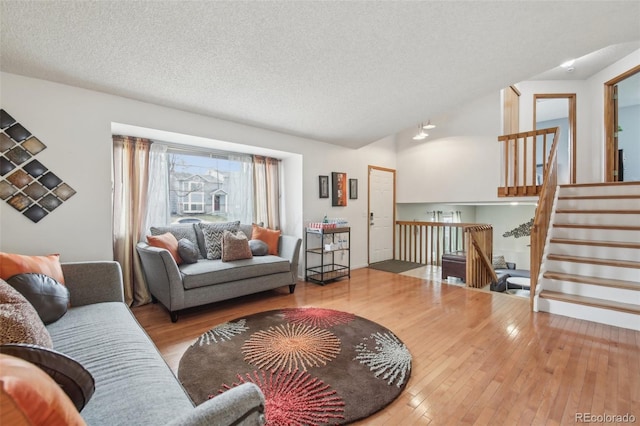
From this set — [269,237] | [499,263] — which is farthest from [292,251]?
[499,263]

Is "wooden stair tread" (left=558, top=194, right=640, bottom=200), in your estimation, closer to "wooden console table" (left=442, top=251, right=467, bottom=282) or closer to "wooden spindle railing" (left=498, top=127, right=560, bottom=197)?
"wooden spindle railing" (left=498, top=127, right=560, bottom=197)

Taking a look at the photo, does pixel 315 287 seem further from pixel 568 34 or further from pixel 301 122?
pixel 568 34

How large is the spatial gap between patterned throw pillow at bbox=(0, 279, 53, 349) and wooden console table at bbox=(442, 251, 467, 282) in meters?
4.69

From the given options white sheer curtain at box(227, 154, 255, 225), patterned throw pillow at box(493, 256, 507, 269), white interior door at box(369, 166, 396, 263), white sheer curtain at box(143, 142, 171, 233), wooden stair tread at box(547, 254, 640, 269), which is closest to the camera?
wooden stair tread at box(547, 254, 640, 269)

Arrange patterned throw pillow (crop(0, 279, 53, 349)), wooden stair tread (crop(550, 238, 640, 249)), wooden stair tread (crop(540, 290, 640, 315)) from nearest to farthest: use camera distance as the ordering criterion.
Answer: patterned throw pillow (crop(0, 279, 53, 349)), wooden stair tread (crop(540, 290, 640, 315)), wooden stair tread (crop(550, 238, 640, 249))

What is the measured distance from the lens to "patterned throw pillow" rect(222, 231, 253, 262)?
3330 millimetres

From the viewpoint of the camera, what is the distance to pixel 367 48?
2.29 m

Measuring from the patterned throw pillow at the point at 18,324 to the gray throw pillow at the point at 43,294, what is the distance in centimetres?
37

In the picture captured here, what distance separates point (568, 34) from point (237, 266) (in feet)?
12.4

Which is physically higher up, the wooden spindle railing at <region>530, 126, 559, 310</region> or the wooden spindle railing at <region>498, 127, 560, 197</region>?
the wooden spindle railing at <region>498, 127, 560, 197</region>

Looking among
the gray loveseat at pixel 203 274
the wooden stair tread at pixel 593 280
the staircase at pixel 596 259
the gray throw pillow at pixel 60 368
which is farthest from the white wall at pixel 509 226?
the gray throw pillow at pixel 60 368

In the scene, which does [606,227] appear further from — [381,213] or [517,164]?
[381,213]

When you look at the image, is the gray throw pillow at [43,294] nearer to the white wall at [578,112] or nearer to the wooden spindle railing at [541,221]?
the wooden spindle railing at [541,221]

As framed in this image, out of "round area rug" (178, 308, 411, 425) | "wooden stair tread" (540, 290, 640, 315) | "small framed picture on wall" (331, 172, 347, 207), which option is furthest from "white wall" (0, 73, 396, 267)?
"wooden stair tread" (540, 290, 640, 315)
